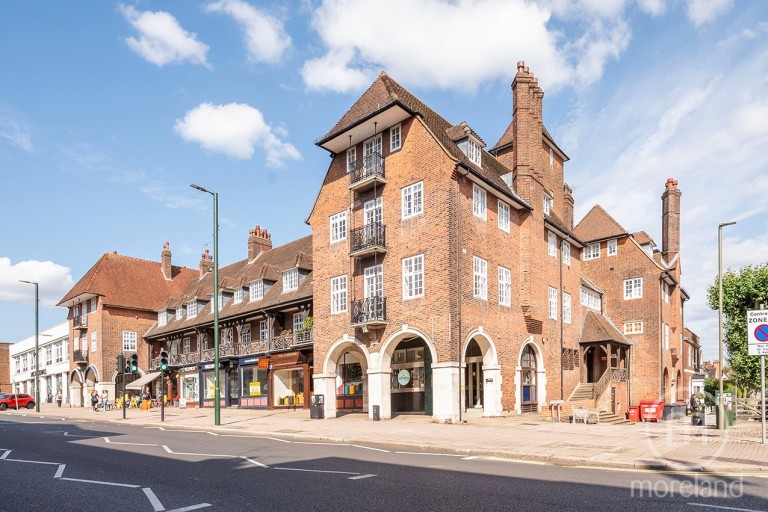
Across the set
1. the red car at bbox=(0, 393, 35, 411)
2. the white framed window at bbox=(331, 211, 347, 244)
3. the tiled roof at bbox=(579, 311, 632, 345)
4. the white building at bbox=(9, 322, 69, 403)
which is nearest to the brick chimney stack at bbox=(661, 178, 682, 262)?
the tiled roof at bbox=(579, 311, 632, 345)

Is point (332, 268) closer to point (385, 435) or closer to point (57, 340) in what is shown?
point (385, 435)

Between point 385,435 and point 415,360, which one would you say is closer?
point 385,435

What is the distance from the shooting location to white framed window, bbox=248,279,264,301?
117ft

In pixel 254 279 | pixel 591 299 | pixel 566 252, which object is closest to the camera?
pixel 566 252

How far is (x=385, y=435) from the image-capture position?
57.0 feet

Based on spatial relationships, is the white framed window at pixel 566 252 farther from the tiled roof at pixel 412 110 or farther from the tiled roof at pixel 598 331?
the tiled roof at pixel 412 110

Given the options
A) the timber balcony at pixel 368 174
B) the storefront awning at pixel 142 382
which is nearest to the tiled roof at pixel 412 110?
the timber balcony at pixel 368 174

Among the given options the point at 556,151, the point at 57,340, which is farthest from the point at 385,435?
the point at 57,340

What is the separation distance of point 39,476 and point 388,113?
1780cm

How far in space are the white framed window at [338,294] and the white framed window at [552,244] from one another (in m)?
11.0

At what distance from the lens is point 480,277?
2408cm

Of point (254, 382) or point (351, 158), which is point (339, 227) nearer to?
point (351, 158)

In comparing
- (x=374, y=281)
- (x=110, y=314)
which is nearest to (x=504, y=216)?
(x=374, y=281)

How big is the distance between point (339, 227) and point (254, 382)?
12874mm
